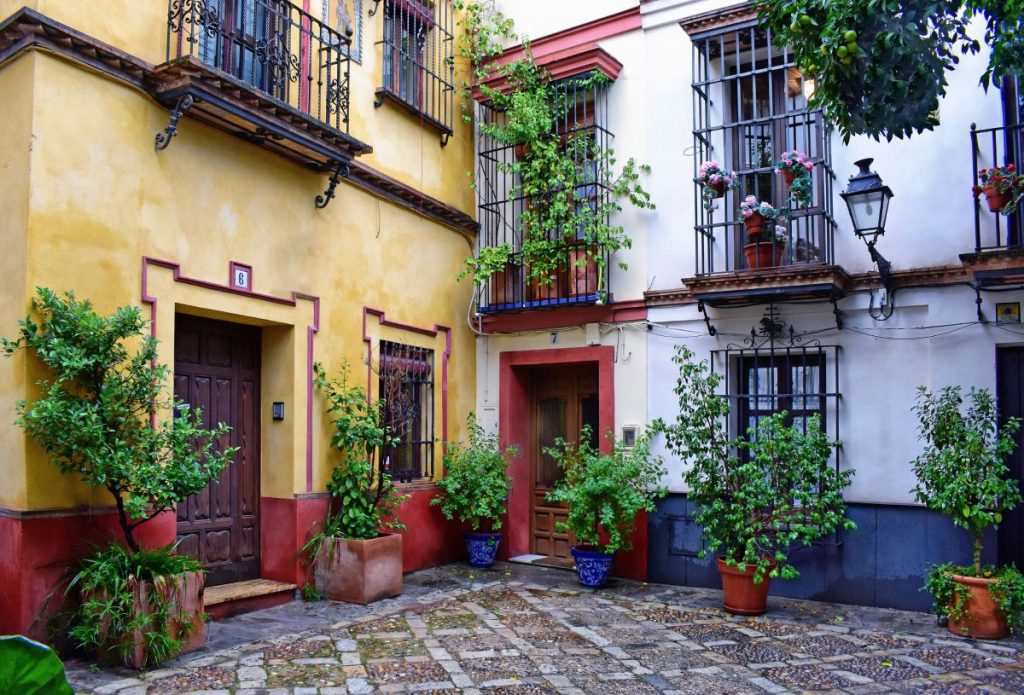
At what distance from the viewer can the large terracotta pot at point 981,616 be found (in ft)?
20.8

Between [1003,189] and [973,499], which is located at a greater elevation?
[1003,189]

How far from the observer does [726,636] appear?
6.55 m

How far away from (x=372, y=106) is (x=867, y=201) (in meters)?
4.86

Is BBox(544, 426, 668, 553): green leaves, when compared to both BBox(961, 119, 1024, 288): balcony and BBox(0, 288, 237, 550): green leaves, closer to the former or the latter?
BBox(961, 119, 1024, 288): balcony

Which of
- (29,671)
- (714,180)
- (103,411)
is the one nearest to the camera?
(29,671)

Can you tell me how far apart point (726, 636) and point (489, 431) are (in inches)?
161

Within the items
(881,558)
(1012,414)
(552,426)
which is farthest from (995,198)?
(552,426)

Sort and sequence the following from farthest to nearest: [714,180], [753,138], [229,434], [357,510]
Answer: [753,138]
[714,180]
[357,510]
[229,434]

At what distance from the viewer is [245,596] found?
691cm

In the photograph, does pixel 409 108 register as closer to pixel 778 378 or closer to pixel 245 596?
pixel 778 378

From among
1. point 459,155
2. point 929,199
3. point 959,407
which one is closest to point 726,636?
point 959,407

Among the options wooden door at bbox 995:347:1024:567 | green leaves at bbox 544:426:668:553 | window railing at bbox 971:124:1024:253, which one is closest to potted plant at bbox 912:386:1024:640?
wooden door at bbox 995:347:1024:567

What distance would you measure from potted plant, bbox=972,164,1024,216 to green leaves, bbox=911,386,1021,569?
1482 mm

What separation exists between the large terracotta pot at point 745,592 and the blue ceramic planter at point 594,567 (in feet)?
4.50
